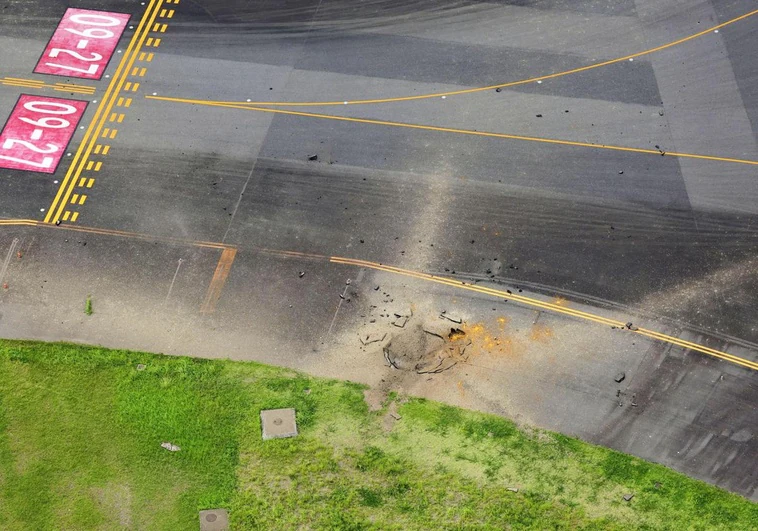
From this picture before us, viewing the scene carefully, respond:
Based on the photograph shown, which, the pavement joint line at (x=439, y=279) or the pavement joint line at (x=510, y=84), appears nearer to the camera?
the pavement joint line at (x=439, y=279)

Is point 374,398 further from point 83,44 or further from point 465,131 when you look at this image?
point 83,44

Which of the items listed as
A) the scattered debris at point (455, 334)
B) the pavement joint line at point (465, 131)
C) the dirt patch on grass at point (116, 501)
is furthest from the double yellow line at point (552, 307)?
the dirt patch on grass at point (116, 501)

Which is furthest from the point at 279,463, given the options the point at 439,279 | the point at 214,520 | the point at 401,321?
the point at 439,279

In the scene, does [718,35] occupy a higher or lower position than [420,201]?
higher

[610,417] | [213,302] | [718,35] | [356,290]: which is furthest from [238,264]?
[718,35]

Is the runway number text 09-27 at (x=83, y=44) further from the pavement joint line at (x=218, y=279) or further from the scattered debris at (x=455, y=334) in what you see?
the scattered debris at (x=455, y=334)

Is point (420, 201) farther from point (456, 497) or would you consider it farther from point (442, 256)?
point (456, 497)
